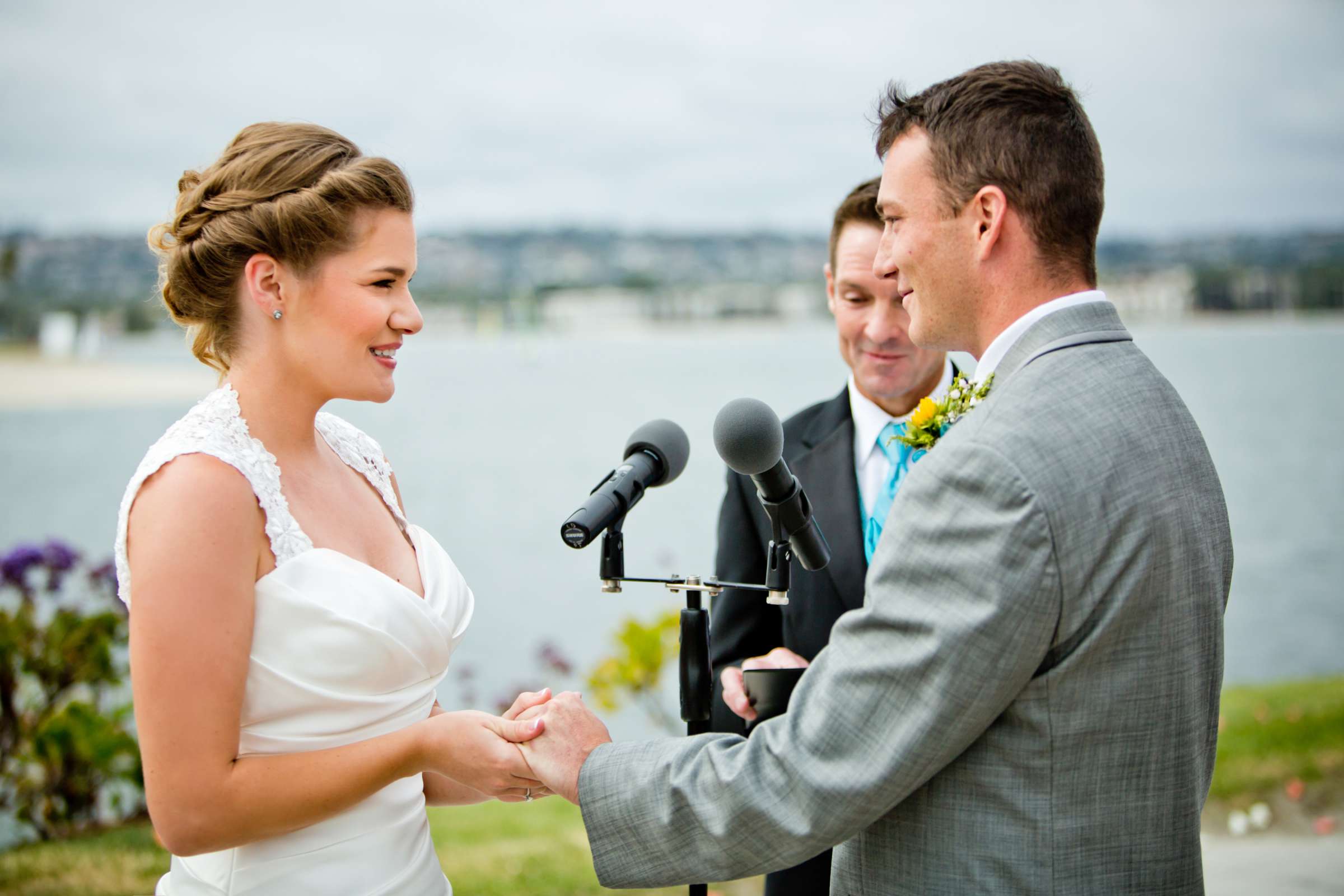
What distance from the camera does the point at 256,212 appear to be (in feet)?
7.65

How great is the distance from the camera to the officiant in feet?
10.3

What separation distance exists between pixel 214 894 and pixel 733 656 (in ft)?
5.23

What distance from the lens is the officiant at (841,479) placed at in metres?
3.12

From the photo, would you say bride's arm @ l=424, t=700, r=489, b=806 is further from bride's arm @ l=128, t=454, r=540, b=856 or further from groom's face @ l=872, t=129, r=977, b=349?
groom's face @ l=872, t=129, r=977, b=349

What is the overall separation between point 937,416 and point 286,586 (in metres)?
1.45

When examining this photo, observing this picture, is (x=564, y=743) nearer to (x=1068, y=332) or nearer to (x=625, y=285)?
(x=1068, y=332)

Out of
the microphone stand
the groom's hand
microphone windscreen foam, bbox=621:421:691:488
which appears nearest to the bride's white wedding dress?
the groom's hand

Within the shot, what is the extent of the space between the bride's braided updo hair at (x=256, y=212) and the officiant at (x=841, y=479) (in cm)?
149

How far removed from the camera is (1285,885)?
498 centimetres

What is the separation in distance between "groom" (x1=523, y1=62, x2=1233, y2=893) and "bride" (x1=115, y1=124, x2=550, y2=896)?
630mm

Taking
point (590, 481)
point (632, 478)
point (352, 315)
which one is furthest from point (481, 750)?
point (590, 481)

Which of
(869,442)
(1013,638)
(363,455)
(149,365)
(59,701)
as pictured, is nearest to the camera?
(1013,638)

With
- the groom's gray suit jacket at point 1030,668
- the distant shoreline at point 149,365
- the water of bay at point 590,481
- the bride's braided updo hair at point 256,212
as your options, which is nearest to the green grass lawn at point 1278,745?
the water of bay at point 590,481

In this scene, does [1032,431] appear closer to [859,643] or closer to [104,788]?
[859,643]
